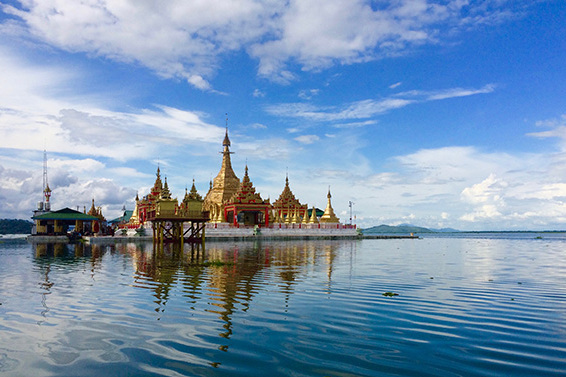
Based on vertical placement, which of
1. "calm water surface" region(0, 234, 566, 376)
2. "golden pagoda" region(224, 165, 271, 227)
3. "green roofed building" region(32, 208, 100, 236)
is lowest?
"calm water surface" region(0, 234, 566, 376)

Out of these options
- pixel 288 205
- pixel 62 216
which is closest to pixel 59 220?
pixel 62 216

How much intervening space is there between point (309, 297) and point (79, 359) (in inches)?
292

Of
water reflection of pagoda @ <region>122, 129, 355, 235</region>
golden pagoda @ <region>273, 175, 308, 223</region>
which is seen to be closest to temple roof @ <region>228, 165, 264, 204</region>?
water reflection of pagoda @ <region>122, 129, 355, 235</region>

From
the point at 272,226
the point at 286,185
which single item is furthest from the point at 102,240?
the point at 286,185

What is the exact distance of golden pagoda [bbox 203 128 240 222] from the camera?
7512 centimetres

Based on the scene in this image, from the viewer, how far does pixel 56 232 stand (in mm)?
71125

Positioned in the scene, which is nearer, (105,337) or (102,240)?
(105,337)

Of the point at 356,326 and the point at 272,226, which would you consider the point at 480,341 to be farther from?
the point at 272,226

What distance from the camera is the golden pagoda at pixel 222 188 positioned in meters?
75.1

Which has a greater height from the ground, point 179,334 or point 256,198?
point 256,198

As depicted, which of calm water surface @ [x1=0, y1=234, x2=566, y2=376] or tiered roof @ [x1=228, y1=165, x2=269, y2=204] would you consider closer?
calm water surface @ [x1=0, y1=234, x2=566, y2=376]

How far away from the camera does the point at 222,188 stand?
262 feet

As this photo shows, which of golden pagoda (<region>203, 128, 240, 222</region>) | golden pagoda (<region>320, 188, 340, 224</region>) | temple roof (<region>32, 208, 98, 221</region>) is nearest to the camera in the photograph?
temple roof (<region>32, 208, 98, 221</region>)

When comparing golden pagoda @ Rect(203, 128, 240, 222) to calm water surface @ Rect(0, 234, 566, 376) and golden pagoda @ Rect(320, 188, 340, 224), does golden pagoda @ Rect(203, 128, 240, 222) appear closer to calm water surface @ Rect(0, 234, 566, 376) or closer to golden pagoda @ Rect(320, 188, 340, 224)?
golden pagoda @ Rect(320, 188, 340, 224)
